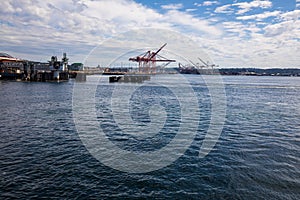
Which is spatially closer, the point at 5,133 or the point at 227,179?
the point at 227,179

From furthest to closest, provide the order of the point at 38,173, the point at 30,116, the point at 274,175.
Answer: the point at 30,116 → the point at 274,175 → the point at 38,173

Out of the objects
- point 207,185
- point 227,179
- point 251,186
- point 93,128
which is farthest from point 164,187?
point 93,128

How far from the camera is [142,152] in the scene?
13438 millimetres

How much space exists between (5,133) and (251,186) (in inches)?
600

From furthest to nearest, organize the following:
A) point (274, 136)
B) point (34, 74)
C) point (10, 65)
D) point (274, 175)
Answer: point (10, 65) → point (34, 74) → point (274, 136) → point (274, 175)

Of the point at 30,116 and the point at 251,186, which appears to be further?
the point at 30,116

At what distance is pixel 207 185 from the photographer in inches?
387

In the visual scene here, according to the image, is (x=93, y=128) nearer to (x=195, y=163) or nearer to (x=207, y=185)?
(x=195, y=163)

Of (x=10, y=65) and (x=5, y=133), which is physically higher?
(x=10, y=65)

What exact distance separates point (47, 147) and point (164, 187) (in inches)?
299

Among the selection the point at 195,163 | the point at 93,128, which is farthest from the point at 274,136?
the point at 93,128

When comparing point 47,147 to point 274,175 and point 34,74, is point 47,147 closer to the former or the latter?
point 274,175

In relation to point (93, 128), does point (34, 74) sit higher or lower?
higher

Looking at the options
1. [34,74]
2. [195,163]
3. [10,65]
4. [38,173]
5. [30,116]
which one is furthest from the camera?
[10,65]
